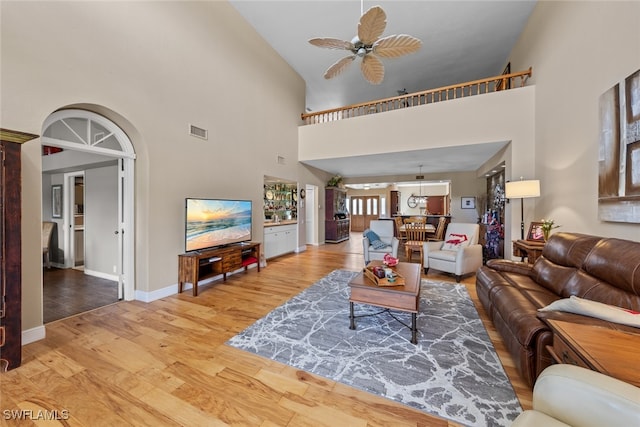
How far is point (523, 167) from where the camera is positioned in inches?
169

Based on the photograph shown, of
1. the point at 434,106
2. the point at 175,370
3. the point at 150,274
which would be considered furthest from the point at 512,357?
the point at 434,106

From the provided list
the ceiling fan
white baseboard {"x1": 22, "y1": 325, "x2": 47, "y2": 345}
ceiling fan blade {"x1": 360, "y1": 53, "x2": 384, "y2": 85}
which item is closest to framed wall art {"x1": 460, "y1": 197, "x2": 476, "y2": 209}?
ceiling fan blade {"x1": 360, "y1": 53, "x2": 384, "y2": 85}

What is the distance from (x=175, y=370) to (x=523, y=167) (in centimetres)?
573

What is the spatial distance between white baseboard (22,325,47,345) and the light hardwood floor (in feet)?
0.20

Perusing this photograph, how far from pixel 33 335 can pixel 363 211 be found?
38.4 ft

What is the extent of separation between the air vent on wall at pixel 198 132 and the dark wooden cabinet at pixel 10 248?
2.01m

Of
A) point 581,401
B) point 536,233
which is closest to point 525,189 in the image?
point 536,233

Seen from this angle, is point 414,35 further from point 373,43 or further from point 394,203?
point 394,203

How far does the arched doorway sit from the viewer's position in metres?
2.71

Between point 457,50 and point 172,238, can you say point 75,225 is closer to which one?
point 172,238

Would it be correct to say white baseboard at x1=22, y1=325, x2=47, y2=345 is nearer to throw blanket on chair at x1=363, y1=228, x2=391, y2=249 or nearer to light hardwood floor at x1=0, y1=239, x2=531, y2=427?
light hardwood floor at x1=0, y1=239, x2=531, y2=427

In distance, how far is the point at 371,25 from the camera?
2.42 metres

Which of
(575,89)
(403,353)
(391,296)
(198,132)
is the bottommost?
(403,353)

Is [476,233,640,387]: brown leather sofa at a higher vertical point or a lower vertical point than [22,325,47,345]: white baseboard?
higher
